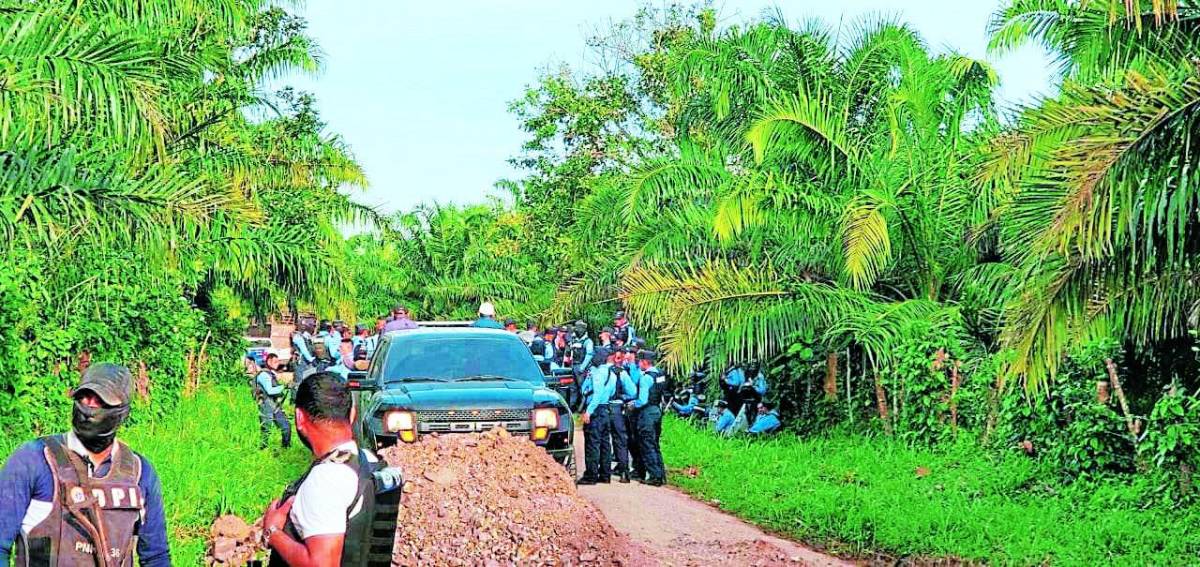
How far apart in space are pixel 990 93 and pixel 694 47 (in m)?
4.54

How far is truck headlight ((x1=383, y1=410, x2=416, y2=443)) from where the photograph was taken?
12281 millimetres

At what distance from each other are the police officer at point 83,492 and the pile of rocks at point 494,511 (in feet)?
16.9

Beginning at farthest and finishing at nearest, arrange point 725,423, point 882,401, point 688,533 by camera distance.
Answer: point 725,423 < point 882,401 < point 688,533

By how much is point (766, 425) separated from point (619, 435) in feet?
14.6

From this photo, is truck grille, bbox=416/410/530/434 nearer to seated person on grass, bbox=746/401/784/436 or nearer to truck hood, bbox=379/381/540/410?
truck hood, bbox=379/381/540/410

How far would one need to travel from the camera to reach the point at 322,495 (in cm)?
411

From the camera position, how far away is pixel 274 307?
1109 inches

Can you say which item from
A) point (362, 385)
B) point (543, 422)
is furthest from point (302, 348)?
point (543, 422)

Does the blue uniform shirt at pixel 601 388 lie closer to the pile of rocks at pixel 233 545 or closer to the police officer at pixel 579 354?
the pile of rocks at pixel 233 545

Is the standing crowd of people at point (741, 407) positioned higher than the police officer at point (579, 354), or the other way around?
the police officer at point (579, 354)

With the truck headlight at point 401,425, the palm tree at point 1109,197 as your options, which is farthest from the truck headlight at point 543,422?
the palm tree at point 1109,197

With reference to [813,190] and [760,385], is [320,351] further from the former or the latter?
[813,190]

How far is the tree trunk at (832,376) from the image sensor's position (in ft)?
60.4

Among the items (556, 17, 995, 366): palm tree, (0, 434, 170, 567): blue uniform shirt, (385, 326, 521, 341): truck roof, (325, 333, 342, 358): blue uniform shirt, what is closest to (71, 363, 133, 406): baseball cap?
(0, 434, 170, 567): blue uniform shirt
